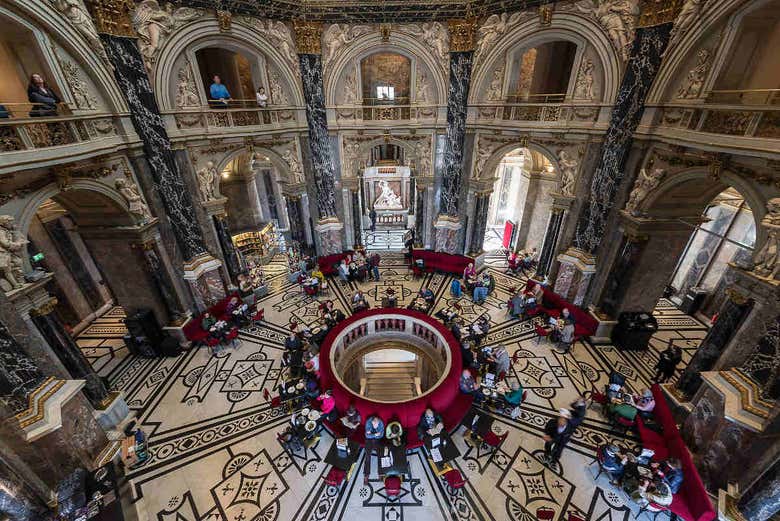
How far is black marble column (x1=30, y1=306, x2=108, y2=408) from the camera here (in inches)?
258

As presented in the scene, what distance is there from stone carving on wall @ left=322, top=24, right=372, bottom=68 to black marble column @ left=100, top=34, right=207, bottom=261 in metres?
6.23

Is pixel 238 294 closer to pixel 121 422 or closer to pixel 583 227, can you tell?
pixel 121 422

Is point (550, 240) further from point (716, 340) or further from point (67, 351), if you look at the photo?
point (67, 351)

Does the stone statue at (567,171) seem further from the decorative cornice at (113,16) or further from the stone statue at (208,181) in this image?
the decorative cornice at (113,16)

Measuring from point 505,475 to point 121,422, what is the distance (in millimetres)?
10080

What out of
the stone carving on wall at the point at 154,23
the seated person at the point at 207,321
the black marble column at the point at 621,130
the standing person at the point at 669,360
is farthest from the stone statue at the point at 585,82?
the seated person at the point at 207,321

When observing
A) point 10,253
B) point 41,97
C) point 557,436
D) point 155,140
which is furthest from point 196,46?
point 557,436

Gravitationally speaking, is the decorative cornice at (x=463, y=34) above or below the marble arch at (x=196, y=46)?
above

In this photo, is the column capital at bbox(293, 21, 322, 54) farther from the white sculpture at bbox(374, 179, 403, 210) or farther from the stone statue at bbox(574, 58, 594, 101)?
the white sculpture at bbox(374, 179, 403, 210)

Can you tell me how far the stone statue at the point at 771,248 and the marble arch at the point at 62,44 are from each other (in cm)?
1491

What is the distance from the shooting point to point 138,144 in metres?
8.87

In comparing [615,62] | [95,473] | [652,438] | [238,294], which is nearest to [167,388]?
[95,473]

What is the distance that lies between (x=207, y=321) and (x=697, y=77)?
15.8 meters

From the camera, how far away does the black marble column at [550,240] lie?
38.8 feet
